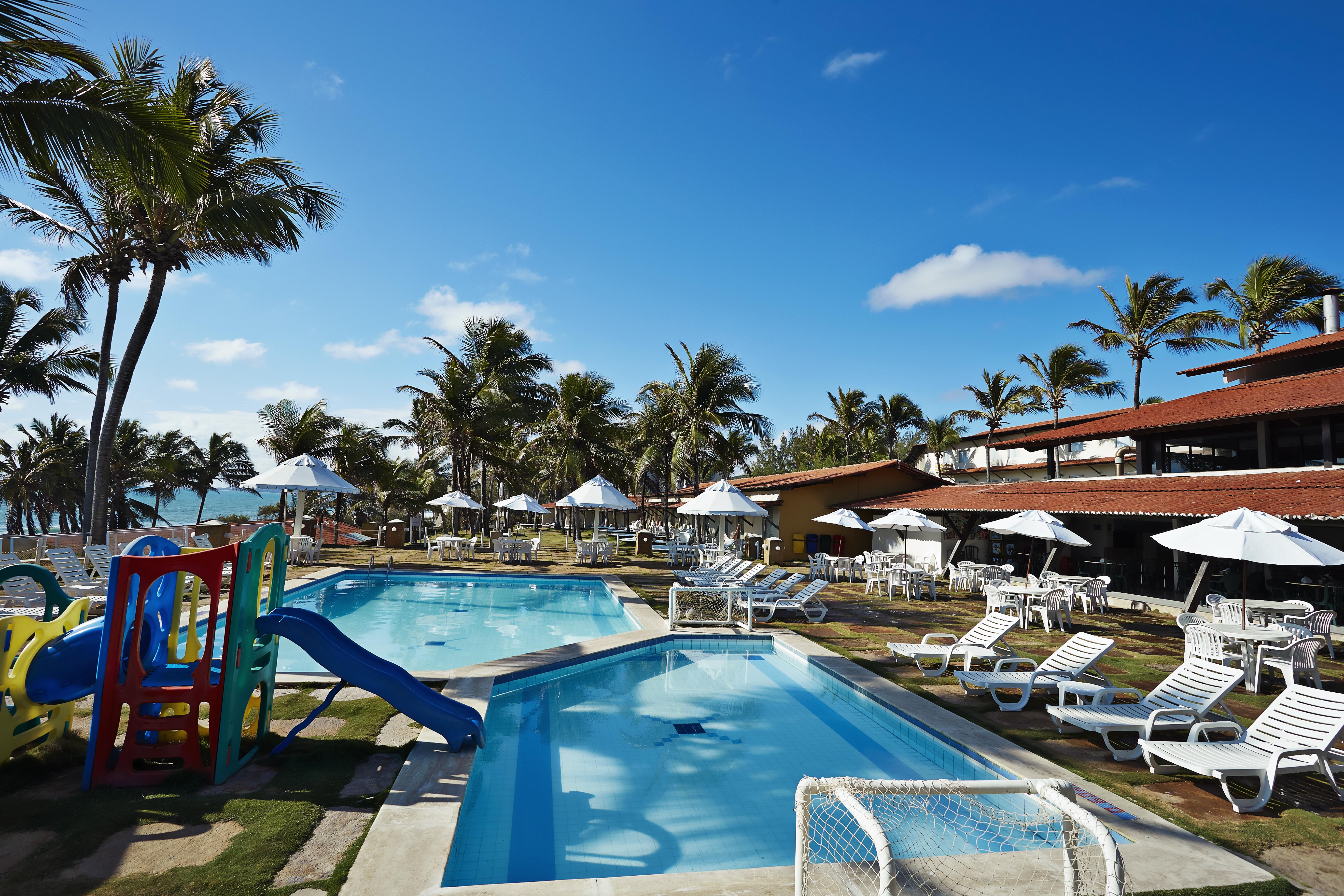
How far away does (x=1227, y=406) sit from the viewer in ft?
55.9

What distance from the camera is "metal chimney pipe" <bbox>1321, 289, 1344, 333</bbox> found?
73.4 ft

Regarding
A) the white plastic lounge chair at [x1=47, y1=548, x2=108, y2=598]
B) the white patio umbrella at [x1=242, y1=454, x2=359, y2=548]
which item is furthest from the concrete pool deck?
the white patio umbrella at [x1=242, y1=454, x2=359, y2=548]

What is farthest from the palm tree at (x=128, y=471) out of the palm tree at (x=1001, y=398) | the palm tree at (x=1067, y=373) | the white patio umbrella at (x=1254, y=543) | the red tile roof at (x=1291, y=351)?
the red tile roof at (x=1291, y=351)

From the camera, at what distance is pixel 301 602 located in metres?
13.7

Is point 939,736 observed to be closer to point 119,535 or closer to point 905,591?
point 905,591

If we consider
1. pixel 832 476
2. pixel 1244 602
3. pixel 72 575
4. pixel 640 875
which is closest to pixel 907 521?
pixel 832 476

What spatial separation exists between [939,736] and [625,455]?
28.8 meters

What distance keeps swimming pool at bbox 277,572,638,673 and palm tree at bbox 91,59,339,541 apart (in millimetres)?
5859

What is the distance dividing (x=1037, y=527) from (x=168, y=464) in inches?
1460

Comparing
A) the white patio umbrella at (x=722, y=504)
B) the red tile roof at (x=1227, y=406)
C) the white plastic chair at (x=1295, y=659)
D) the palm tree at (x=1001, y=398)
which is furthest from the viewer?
the palm tree at (x=1001, y=398)

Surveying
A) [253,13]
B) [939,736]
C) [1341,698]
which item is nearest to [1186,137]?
[1341,698]

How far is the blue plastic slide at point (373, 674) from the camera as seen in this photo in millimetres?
5094

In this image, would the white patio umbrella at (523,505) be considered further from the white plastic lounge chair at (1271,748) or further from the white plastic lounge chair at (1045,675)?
the white plastic lounge chair at (1271,748)

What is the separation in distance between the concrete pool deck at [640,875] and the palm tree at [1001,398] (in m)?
31.0
